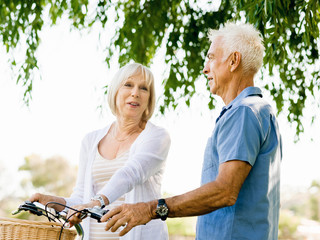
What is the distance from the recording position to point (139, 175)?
7.46ft

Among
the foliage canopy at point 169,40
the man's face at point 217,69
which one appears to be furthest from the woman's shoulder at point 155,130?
the foliage canopy at point 169,40

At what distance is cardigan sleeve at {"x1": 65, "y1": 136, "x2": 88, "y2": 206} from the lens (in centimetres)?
245

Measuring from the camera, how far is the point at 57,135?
1571 cm

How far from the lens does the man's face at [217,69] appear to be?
6.56 feet

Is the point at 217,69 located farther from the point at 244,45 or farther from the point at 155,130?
the point at 155,130

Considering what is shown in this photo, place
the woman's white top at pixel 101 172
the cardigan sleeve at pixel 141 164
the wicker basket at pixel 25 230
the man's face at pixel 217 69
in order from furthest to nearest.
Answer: the woman's white top at pixel 101 172 → the cardigan sleeve at pixel 141 164 → the man's face at pixel 217 69 → the wicker basket at pixel 25 230

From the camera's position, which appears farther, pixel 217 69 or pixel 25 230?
pixel 217 69

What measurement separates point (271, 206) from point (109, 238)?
0.93 m

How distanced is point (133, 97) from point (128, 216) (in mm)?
1039

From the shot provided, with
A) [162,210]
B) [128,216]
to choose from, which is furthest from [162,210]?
[128,216]

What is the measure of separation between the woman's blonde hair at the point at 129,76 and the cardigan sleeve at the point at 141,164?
196mm

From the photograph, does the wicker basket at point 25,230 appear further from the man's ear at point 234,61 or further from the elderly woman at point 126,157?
the man's ear at point 234,61

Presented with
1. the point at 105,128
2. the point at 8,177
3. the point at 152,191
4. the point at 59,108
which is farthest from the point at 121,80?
the point at 8,177

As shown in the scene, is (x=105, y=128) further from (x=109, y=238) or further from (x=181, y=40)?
(x=181, y=40)
